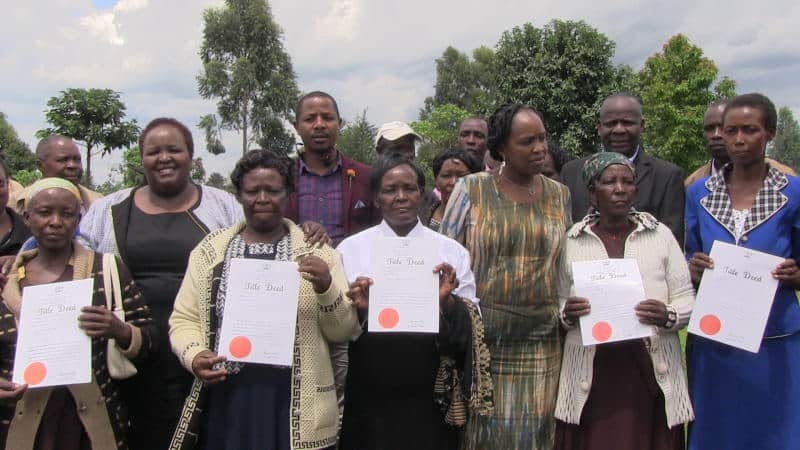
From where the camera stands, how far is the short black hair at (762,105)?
3957 millimetres

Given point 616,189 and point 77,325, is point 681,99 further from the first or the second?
point 77,325

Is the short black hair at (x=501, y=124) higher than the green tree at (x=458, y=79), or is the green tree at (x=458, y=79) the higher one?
the green tree at (x=458, y=79)

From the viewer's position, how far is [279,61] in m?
34.2

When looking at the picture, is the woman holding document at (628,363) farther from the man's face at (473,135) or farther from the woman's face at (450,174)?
the man's face at (473,135)

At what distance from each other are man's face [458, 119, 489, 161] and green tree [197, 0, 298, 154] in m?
28.0

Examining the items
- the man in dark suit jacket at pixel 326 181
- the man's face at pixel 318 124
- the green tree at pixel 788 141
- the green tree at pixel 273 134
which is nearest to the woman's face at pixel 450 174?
the man in dark suit jacket at pixel 326 181

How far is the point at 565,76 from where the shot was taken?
90.5 feet

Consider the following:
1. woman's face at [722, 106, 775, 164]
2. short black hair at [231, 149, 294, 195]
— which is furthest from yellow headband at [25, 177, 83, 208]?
woman's face at [722, 106, 775, 164]

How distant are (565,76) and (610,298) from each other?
83.7ft

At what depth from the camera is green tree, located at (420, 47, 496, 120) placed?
54.2 meters

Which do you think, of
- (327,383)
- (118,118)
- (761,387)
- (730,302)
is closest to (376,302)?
(327,383)

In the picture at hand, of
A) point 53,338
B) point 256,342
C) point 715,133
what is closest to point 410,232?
point 256,342

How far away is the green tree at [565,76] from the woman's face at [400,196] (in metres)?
24.0

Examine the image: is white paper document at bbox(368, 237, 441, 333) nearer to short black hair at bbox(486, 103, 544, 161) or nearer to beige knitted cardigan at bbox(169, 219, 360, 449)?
beige knitted cardigan at bbox(169, 219, 360, 449)
